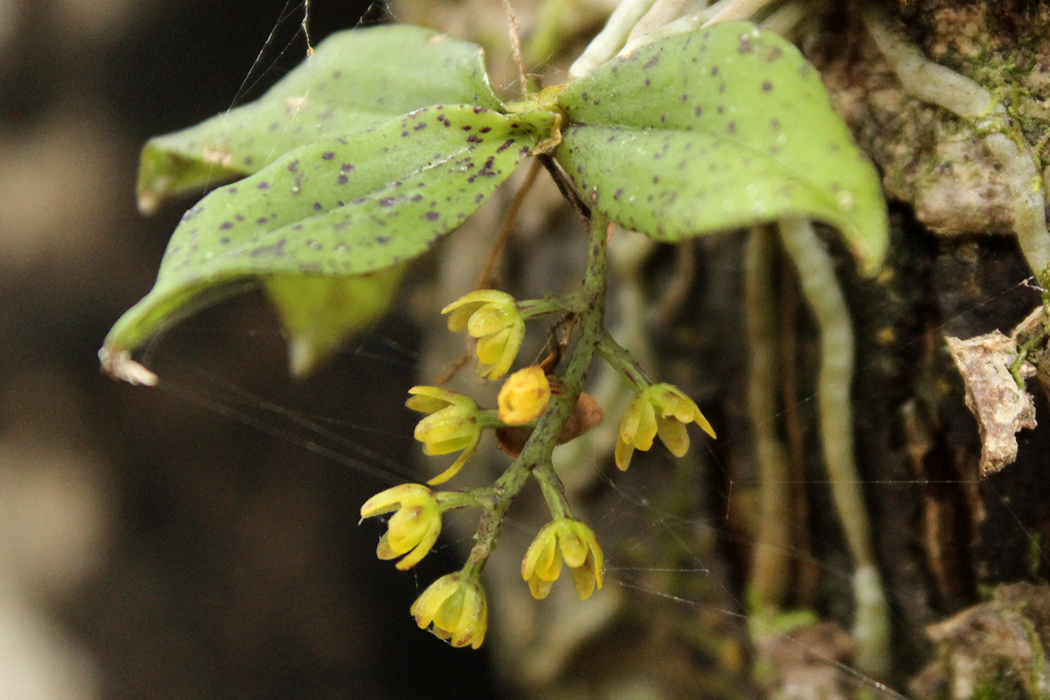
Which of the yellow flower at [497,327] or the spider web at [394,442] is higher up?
the yellow flower at [497,327]

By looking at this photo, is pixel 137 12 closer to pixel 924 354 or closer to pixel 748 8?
pixel 748 8

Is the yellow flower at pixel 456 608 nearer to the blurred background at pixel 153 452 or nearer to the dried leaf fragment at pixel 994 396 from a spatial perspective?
the dried leaf fragment at pixel 994 396

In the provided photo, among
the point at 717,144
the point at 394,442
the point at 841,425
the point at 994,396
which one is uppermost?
the point at 717,144

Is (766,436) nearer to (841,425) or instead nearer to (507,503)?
(841,425)

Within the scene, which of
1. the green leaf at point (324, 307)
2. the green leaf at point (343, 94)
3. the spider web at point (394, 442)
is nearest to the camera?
the green leaf at point (343, 94)

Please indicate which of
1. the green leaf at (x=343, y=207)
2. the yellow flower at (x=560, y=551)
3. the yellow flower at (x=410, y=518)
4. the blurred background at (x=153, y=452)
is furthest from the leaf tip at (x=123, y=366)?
the blurred background at (x=153, y=452)

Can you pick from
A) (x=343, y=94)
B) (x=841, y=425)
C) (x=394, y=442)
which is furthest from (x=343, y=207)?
(x=394, y=442)

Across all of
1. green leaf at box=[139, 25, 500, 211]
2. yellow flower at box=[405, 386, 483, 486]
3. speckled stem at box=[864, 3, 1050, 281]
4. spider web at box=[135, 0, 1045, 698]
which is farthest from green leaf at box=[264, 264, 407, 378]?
speckled stem at box=[864, 3, 1050, 281]
